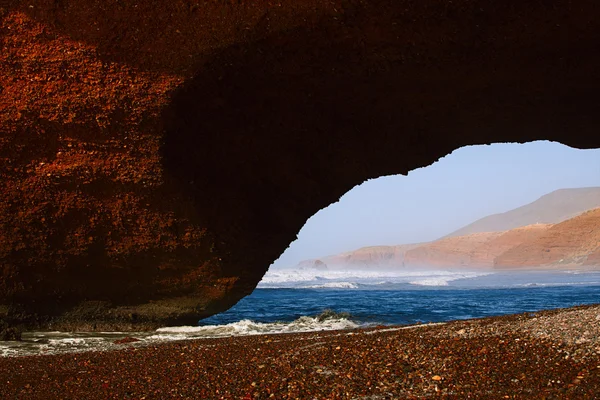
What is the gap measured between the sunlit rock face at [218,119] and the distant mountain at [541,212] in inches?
6869

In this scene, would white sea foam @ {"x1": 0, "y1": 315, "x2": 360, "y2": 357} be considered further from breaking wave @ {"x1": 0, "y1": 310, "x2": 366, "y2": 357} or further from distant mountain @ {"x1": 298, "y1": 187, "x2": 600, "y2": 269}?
distant mountain @ {"x1": 298, "y1": 187, "x2": 600, "y2": 269}

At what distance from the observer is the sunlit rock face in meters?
6.19

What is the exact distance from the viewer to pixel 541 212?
185625 mm

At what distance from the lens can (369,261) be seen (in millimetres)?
124562

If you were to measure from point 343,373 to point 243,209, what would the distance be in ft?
18.9

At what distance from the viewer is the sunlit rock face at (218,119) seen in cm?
619

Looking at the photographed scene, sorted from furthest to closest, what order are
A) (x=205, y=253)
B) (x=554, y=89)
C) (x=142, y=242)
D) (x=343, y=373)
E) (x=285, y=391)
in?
(x=205, y=253), (x=142, y=242), (x=554, y=89), (x=343, y=373), (x=285, y=391)

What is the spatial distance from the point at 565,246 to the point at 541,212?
132 metres

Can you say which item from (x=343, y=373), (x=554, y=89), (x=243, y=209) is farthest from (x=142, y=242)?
(x=554, y=89)

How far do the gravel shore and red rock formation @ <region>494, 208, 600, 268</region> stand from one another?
62739 millimetres

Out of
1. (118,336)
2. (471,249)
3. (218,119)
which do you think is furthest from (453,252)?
(218,119)

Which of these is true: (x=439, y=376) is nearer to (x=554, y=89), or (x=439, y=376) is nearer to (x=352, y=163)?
(x=554, y=89)

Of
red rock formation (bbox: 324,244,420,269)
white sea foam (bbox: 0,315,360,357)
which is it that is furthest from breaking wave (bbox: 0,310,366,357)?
red rock formation (bbox: 324,244,420,269)

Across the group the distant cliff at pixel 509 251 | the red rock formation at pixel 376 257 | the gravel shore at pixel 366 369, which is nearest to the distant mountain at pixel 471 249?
the distant cliff at pixel 509 251
